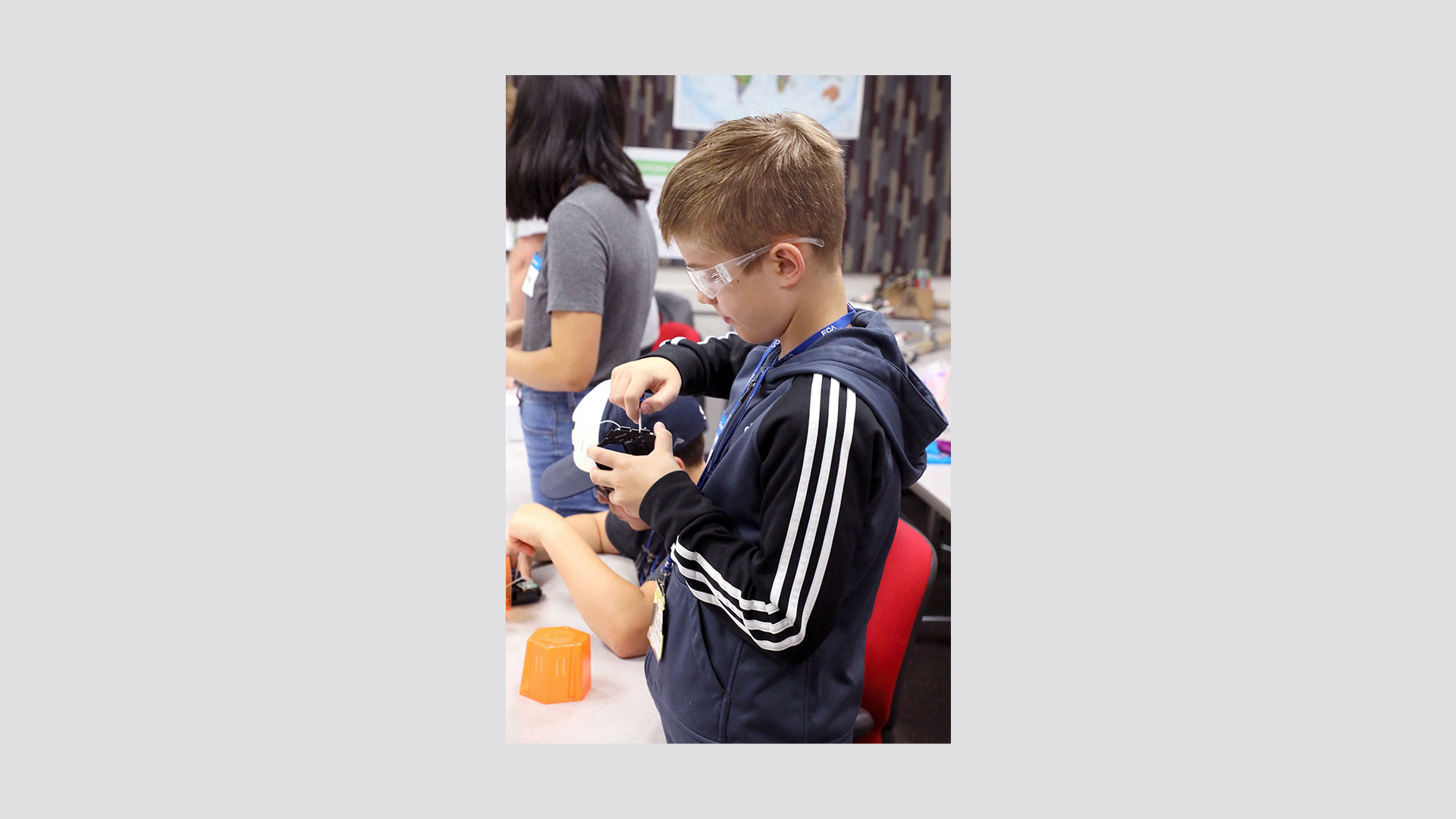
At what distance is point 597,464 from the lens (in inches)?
41.2

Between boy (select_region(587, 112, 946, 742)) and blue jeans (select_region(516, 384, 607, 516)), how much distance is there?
54cm

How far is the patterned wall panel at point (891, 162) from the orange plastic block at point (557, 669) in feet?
11.0

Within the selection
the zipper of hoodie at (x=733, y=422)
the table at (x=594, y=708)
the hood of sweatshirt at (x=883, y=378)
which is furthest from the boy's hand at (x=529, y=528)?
the hood of sweatshirt at (x=883, y=378)

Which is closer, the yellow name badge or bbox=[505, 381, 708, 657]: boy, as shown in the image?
the yellow name badge

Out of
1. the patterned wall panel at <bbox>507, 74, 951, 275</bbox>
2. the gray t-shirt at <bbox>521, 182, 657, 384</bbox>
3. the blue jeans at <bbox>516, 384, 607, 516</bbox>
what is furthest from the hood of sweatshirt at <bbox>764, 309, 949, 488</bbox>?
the patterned wall panel at <bbox>507, 74, 951, 275</bbox>

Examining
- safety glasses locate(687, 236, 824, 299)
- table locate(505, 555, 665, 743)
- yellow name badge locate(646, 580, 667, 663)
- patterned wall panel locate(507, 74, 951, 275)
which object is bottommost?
table locate(505, 555, 665, 743)

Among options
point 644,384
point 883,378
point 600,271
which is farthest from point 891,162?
point 883,378

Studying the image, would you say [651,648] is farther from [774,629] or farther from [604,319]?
Result: [604,319]

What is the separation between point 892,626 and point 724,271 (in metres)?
0.71

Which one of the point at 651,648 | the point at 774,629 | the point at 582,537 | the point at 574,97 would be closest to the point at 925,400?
the point at 774,629

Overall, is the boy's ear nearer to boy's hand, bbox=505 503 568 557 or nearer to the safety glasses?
the safety glasses

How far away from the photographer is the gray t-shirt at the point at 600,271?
137cm

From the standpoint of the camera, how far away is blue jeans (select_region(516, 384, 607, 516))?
151 centimetres

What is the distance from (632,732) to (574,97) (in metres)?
1.08
